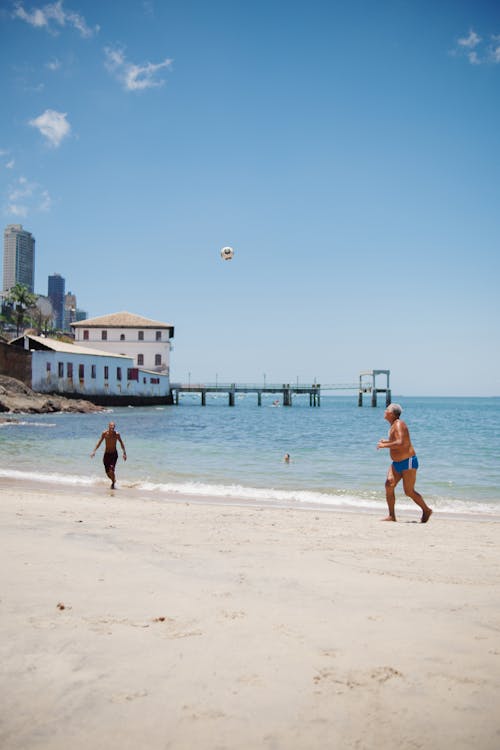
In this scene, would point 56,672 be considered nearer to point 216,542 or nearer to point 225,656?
point 225,656

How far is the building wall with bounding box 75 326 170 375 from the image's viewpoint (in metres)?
69.4

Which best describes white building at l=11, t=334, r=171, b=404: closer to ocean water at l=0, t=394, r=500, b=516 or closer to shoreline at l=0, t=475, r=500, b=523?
ocean water at l=0, t=394, r=500, b=516

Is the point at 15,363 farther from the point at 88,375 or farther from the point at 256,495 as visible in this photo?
the point at 256,495

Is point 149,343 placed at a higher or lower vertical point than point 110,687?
higher

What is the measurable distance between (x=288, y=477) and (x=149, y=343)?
5779cm

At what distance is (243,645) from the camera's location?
3.12 m

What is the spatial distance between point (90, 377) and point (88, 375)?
358 millimetres

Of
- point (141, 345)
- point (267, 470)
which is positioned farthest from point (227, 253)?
point (141, 345)

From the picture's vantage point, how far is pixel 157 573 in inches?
177

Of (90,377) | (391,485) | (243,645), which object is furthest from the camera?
(90,377)

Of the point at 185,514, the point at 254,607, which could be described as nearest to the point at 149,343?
the point at 185,514

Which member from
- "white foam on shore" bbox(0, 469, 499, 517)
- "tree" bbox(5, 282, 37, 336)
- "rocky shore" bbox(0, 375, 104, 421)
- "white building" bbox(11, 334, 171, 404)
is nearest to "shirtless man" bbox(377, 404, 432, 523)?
"white foam on shore" bbox(0, 469, 499, 517)

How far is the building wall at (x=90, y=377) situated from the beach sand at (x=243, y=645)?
48.4 meters

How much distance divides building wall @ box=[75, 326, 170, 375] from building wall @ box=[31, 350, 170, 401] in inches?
103
